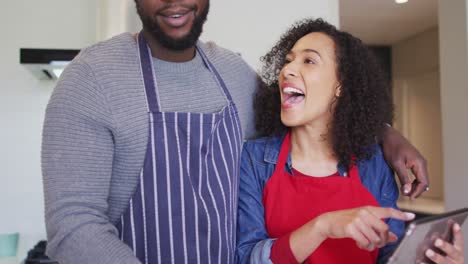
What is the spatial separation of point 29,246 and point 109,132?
1.47m

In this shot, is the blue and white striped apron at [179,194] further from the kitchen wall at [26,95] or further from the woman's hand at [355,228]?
the kitchen wall at [26,95]

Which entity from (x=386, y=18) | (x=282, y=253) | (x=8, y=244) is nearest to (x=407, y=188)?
(x=282, y=253)

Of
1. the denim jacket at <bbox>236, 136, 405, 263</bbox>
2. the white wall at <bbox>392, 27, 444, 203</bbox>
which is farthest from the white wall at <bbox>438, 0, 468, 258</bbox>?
the white wall at <bbox>392, 27, 444, 203</bbox>

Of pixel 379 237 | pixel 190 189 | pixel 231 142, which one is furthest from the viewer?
pixel 231 142

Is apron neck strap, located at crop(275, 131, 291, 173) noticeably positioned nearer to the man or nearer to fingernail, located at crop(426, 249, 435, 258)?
the man

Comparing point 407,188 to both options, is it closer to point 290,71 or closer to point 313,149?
point 313,149

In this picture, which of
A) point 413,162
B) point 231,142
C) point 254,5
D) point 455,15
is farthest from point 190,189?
point 455,15

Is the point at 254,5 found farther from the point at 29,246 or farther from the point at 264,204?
the point at 29,246

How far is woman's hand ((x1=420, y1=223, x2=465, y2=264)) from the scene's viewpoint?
2.87 ft

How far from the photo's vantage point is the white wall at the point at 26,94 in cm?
208

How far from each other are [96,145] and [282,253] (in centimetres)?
40

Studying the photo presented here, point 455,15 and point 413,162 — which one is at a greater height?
point 455,15

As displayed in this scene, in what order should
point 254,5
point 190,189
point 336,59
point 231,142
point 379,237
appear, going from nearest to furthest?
point 379,237 < point 190,189 < point 231,142 < point 336,59 < point 254,5

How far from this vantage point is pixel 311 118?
3.63 feet
